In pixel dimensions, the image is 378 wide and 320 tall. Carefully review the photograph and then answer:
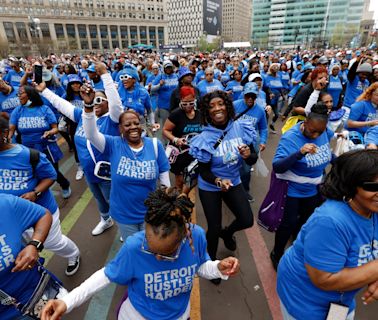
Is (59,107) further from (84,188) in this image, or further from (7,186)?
(84,188)

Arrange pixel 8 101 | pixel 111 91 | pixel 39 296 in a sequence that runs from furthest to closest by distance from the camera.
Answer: pixel 8 101
pixel 111 91
pixel 39 296

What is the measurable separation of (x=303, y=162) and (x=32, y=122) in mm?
4235

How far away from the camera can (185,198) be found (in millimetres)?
1666

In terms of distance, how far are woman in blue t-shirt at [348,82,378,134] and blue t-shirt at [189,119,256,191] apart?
2005 mm

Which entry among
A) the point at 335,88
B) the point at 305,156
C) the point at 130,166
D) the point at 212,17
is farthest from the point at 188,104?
the point at 212,17

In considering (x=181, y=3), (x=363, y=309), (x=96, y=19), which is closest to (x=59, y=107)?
(x=363, y=309)

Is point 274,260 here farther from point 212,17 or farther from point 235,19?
point 235,19

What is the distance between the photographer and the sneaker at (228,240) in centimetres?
356

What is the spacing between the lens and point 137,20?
94062mm

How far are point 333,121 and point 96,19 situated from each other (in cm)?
10033

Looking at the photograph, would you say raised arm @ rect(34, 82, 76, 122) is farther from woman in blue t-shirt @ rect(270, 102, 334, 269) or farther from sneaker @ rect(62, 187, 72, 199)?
woman in blue t-shirt @ rect(270, 102, 334, 269)

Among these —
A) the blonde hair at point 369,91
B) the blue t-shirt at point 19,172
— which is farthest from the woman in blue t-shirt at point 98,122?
the blonde hair at point 369,91

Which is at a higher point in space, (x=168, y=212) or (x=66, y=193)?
(x=168, y=212)

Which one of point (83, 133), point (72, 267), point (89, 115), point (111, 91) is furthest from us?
point (83, 133)
